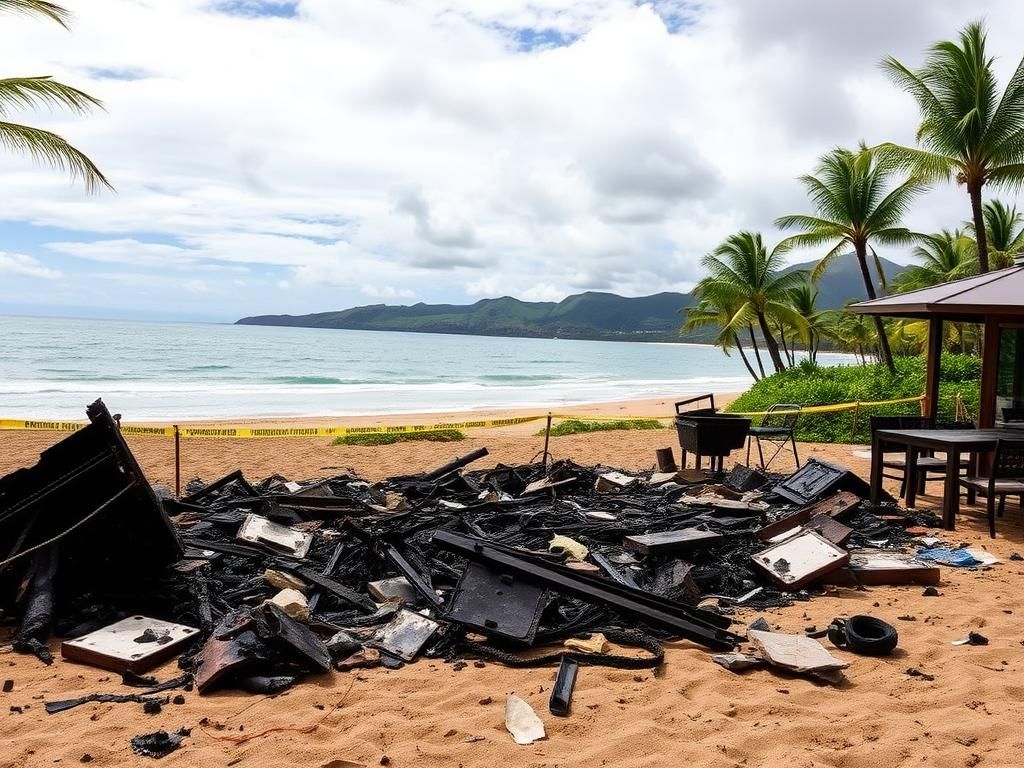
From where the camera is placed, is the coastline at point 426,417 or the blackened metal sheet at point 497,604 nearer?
the blackened metal sheet at point 497,604

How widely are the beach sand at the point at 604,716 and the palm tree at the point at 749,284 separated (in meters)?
22.6

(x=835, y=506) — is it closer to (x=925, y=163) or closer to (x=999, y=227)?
(x=925, y=163)

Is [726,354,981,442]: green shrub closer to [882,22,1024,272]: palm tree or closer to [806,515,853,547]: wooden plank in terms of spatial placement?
[882,22,1024,272]: palm tree

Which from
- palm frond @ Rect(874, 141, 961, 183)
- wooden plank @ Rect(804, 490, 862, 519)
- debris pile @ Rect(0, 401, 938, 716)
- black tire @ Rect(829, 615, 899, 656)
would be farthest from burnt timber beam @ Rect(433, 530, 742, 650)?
palm frond @ Rect(874, 141, 961, 183)

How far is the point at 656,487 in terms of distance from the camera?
8867 mm

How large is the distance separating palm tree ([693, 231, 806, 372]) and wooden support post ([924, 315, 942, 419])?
606 inches

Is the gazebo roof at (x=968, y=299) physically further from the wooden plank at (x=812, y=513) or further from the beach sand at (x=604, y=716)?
the beach sand at (x=604, y=716)

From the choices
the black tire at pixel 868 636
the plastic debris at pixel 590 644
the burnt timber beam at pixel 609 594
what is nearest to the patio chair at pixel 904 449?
the black tire at pixel 868 636

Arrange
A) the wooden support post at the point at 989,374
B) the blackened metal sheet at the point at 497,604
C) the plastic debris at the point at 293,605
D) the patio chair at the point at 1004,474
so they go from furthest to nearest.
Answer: the wooden support post at the point at 989,374 < the patio chair at the point at 1004,474 < the plastic debris at the point at 293,605 < the blackened metal sheet at the point at 497,604

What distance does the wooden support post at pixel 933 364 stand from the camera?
1041 cm

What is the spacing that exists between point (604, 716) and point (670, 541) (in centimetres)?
243

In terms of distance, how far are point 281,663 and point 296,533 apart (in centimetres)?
238

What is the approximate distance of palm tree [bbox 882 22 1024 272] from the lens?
59.0 feet

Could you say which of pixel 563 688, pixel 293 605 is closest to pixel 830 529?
pixel 563 688
